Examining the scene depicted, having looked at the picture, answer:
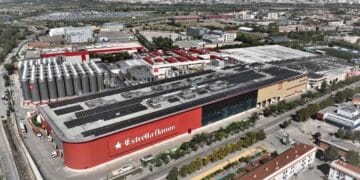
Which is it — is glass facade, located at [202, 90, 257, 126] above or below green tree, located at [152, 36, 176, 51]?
below

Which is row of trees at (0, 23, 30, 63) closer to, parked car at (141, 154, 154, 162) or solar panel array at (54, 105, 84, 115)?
solar panel array at (54, 105, 84, 115)

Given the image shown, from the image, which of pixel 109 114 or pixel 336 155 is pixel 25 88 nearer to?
pixel 109 114

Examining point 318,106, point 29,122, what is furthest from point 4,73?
point 318,106

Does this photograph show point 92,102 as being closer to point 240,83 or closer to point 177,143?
point 177,143

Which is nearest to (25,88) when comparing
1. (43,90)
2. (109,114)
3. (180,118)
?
(43,90)

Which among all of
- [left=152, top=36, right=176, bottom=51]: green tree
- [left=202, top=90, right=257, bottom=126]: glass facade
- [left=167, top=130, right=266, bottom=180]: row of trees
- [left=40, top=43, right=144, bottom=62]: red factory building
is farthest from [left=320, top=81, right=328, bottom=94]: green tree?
[left=40, top=43, right=144, bottom=62]: red factory building

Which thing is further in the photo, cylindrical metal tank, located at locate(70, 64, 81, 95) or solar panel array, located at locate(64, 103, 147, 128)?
cylindrical metal tank, located at locate(70, 64, 81, 95)
